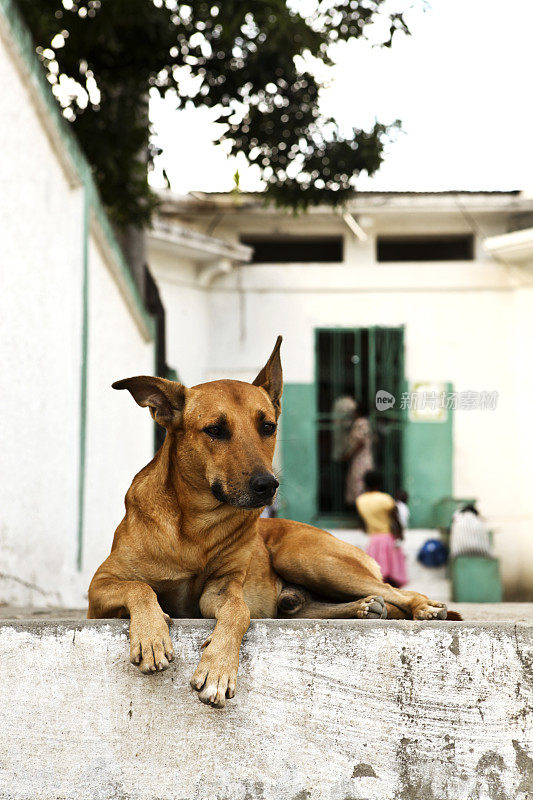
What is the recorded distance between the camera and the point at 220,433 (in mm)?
3117

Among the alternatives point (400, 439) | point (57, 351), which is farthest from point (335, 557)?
point (400, 439)

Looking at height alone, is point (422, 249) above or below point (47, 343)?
above

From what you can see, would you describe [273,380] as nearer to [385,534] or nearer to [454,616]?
[454,616]

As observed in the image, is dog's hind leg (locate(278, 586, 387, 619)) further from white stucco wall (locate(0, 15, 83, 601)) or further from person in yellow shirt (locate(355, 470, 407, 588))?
person in yellow shirt (locate(355, 470, 407, 588))

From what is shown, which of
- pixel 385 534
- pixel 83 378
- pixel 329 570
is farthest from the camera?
pixel 385 534

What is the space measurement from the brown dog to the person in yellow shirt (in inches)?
317

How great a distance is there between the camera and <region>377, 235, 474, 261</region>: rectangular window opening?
47.1 ft

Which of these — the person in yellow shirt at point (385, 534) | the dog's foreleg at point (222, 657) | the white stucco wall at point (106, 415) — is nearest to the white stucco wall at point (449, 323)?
the person in yellow shirt at point (385, 534)

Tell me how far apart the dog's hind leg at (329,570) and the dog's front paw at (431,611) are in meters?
0.06

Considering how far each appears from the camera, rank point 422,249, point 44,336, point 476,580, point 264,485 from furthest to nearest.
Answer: point 422,249
point 476,580
point 44,336
point 264,485

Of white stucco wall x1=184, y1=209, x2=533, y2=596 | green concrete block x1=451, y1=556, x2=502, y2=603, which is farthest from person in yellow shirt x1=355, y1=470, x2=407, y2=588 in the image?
white stucco wall x1=184, y1=209, x2=533, y2=596

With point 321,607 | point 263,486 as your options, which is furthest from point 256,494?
point 321,607

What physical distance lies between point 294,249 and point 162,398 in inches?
458

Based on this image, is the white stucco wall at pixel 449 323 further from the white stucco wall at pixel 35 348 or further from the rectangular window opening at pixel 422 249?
the white stucco wall at pixel 35 348
